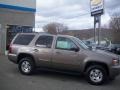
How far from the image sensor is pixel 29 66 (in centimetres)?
1071

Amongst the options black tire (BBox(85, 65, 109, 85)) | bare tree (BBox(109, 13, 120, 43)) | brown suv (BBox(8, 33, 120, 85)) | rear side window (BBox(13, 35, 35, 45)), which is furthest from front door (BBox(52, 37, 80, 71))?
bare tree (BBox(109, 13, 120, 43))

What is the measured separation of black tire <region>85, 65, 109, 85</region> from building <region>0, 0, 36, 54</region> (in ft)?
39.3

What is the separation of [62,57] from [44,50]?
89 cm

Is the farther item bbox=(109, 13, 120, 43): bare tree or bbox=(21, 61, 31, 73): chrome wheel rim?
bbox=(109, 13, 120, 43): bare tree

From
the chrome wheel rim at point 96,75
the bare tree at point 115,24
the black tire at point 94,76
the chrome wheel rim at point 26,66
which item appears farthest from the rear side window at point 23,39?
the bare tree at point 115,24

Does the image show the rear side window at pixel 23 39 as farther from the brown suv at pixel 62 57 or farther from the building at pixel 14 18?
the building at pixel 14 18

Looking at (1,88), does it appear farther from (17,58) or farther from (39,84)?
(17,58)

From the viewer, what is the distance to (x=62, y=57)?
1002cm

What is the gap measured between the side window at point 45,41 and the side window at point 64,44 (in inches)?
13.9

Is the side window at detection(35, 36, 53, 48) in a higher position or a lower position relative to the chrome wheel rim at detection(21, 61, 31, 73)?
higher

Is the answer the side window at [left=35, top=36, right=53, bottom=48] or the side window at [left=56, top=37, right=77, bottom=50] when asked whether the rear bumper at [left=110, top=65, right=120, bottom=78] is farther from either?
the side window at [left=35, top=36, right=53, bottom=48]

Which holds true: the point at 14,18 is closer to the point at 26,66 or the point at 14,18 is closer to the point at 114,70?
the point at 26,66

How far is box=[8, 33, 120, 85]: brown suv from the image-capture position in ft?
31.4

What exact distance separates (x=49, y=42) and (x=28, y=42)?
1030mm
